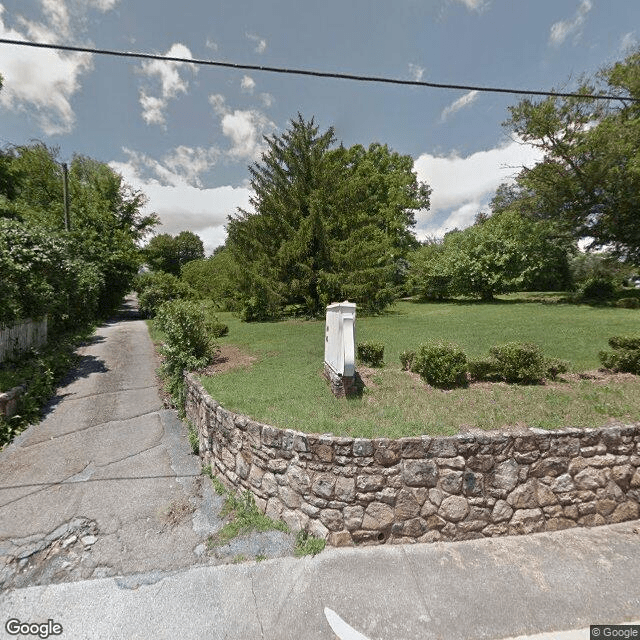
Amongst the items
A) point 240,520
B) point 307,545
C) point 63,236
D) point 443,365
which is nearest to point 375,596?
point 307,545

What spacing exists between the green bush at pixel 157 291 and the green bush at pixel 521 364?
1982 centimetres

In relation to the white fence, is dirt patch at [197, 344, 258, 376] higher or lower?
lower

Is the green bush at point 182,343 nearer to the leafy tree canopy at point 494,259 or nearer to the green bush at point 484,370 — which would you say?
the green bush at point 484,370

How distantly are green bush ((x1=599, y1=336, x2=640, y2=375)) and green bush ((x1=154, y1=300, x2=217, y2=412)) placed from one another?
872 centimetres

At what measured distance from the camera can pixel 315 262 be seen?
16.5 meters

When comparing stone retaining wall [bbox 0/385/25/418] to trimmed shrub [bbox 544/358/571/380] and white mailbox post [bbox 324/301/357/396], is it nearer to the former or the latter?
white mailbox post [bbox 324/301/357/396]

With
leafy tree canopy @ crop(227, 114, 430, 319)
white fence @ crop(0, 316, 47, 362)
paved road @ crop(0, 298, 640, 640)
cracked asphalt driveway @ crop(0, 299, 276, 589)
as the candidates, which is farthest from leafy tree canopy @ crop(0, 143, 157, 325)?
leafy tree canopy @ crop(227, 114, 430, 319)

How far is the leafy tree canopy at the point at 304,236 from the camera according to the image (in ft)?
52.7

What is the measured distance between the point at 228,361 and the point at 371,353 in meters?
3.76

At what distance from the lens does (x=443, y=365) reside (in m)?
5.44

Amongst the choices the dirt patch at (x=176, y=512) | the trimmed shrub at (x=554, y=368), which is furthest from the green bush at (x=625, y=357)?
the dirt patch at (x=176, y=512)

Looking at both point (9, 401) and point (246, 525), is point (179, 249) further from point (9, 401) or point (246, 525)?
point (246, 525)

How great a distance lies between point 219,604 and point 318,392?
3009 mm

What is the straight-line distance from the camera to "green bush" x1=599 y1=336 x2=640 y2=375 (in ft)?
19.1
